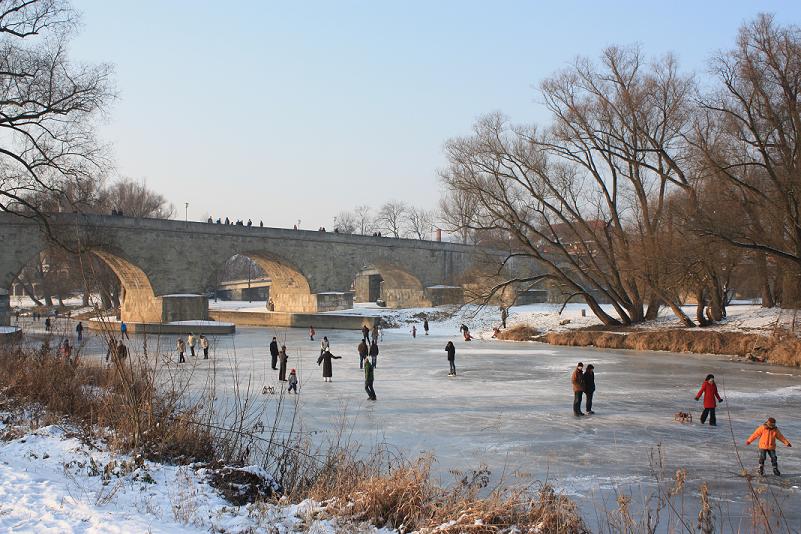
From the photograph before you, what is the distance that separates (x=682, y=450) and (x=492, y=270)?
34.2m

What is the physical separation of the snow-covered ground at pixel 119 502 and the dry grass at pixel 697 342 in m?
20.7

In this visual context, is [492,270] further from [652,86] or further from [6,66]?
[6,66]

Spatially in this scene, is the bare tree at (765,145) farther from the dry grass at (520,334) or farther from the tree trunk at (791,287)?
the dry grass at (520,334)

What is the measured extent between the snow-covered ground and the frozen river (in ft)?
5.08

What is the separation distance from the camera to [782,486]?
8.45m

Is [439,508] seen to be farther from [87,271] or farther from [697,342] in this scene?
[87,271]

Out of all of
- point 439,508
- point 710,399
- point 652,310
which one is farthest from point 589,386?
point 652,310

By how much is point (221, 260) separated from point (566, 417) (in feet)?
121

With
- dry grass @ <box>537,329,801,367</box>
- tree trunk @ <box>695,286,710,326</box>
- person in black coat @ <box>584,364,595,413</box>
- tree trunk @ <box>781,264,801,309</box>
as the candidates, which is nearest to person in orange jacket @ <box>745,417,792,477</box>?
person in black coat @ <box>584,364,595,413</box>

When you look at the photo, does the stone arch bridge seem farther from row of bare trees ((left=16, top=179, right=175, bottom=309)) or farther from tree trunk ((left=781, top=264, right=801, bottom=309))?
tree trunk ((left=781, top=264, right=801, bottom=309))

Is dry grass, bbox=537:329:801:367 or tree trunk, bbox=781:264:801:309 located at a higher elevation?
tree trunk, bbox=781:264:801:309

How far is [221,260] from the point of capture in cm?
4662

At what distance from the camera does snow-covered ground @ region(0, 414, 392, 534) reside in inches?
220

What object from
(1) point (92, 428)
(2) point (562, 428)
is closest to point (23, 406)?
(1) point (92, 428)
